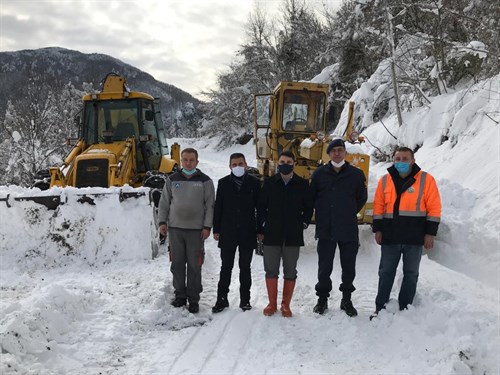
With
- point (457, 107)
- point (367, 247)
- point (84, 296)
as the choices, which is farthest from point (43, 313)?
point (457, 107)

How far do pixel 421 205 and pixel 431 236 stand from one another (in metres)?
0.33

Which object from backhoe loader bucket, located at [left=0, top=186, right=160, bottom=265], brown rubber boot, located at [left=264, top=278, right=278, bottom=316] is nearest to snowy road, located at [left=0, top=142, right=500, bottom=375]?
brown rubber boot, located at [left=264, top=278, right=278, bottom=316]

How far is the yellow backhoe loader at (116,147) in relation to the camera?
845 centimetres

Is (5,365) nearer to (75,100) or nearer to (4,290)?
A: (4,290)

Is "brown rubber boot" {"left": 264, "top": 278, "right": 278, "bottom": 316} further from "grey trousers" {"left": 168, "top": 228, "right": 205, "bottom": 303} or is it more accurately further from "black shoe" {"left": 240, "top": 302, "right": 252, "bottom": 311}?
"grey trousers" {"left": 168, "top": 228, "right": 205, "bottom": 303}

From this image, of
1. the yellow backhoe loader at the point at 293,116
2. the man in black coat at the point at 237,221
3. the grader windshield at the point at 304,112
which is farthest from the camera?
the grader windshield at the point at 304,112

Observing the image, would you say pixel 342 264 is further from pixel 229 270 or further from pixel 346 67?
pixel 346 67

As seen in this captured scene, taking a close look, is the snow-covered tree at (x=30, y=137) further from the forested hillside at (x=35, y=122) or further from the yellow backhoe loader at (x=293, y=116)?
the yellow backhoe loader at (x=293, y=116)

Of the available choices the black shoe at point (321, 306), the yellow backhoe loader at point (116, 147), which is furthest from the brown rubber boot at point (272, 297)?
the yellow backhoe loader at point (116, 147)

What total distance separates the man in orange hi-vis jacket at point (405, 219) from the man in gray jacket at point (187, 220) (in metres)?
1.93

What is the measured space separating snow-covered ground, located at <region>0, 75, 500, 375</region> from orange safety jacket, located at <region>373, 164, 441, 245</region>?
0.72 metres

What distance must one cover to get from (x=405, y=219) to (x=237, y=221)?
1807 millimetres

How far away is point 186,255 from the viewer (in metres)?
5.14

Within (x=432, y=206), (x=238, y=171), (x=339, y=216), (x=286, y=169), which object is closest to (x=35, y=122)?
(x=238, y=171)
